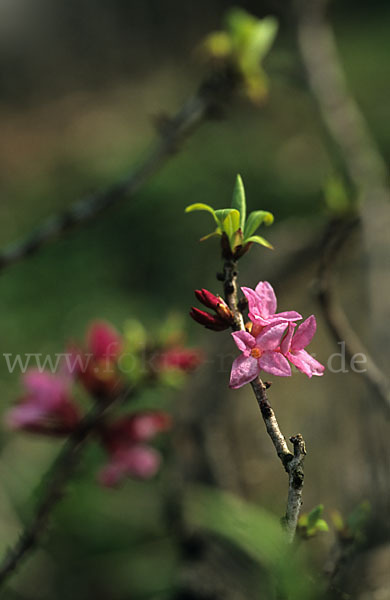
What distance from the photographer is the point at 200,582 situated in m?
0.98

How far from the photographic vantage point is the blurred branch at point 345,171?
0.82m

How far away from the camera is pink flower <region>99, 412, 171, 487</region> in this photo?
0.91 m

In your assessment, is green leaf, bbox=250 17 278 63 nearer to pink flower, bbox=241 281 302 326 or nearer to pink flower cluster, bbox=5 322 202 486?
pink flower cluster, bbox=5 322 202 486

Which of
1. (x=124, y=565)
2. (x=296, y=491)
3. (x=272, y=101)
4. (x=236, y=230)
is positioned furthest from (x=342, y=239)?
Result: (x=272, y=101)

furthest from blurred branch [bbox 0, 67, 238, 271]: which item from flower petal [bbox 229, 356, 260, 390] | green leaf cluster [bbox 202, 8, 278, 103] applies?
flower petal [bbox 229, 356, 260, 390]

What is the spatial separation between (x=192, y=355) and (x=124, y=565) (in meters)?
0.69

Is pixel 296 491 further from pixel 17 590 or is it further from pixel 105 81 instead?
pixel 105 81

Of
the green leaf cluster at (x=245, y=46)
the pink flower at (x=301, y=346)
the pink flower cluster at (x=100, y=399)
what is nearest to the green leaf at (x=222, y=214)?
the pink flower at (x=301, y=346)

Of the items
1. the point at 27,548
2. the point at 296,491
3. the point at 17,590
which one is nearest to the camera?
the point at 296,491

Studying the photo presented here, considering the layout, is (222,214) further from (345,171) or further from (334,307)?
(345,171)

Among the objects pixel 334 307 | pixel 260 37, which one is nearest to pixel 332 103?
pixel 260 37

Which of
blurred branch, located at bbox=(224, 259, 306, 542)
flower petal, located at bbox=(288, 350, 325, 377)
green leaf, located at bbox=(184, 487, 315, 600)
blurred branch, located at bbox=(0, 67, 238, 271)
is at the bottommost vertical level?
green leaf, located at bbox=(184, 487, 315, 600)

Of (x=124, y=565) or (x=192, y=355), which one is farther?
(x=124, y=565)

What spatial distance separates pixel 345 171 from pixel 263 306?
119cm
